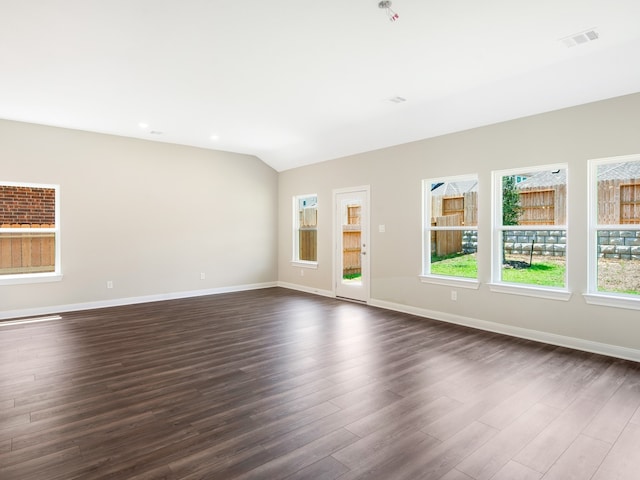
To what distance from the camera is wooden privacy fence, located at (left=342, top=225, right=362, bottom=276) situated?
21.9 ft

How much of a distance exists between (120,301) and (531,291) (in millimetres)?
6184

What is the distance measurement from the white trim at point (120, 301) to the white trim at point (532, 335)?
3398 millimetres

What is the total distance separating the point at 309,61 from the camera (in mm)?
3457

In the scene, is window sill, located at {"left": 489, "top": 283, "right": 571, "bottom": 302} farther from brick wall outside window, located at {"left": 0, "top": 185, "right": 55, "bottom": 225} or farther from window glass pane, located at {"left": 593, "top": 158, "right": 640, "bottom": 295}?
brick wall outside window, located at {"left": 0, "top": 185, "right": 55, "bottom": 225}

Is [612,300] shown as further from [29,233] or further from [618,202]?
[29,233]

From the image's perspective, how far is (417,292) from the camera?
557 cm

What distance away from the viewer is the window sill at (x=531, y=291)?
13.5 ft

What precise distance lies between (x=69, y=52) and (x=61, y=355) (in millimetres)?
2913

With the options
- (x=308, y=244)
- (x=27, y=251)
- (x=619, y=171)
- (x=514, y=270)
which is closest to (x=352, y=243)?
(x=308, y=244)

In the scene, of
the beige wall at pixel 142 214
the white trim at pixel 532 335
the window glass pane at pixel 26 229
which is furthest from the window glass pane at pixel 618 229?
the window glass pane at pixel 26 229

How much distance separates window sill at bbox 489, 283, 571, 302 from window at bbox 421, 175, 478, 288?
314 millimetres

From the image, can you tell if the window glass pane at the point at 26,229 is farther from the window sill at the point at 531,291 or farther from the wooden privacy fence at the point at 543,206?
the wooden privacy fence at the point at 543,206

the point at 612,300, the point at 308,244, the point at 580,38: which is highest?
the point at 580,38

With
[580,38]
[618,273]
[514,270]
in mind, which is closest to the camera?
[580,38]
